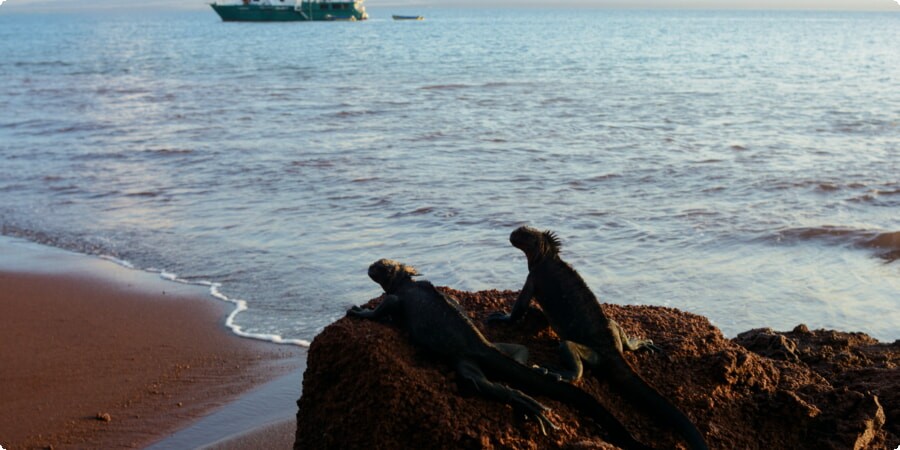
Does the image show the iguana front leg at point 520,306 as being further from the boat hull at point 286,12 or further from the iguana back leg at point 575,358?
the boat hull at point 286,12

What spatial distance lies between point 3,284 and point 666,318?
6.30 metres

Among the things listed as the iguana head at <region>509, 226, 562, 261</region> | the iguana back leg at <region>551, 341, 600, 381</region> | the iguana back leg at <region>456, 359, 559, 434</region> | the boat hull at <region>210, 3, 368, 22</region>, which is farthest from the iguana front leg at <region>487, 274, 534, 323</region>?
the boat hull at <region>210, 3, 368, 22</region>

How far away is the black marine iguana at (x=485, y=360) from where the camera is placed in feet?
11.3

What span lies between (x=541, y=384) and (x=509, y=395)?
17 cm

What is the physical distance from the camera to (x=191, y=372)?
19.4 feet

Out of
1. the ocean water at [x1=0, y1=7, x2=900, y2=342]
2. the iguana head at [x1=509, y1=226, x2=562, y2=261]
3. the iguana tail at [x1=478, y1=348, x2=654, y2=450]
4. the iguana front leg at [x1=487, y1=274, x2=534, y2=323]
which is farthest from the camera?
the ocean water at [x1=0, y1=7, x2=900, y2=342]

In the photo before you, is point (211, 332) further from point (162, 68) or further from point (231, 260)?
point (162, 68)

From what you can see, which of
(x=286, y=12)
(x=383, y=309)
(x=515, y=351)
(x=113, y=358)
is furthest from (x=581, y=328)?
(x=286, y=12)

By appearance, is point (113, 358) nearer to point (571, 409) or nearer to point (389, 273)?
point (389, 273)

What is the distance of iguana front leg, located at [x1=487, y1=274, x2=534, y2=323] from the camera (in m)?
4.09

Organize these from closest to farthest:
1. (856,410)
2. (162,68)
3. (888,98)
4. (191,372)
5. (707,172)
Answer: (856,410), (191,372), (707,172), (888,98), (162,68)

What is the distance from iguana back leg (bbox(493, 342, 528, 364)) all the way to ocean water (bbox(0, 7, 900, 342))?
3.08m

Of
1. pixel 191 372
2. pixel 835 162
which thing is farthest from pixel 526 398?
pixel 835 162

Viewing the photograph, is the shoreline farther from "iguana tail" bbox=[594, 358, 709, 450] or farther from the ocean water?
"iguana tail" bbox=[594, 358, 709, 450]
